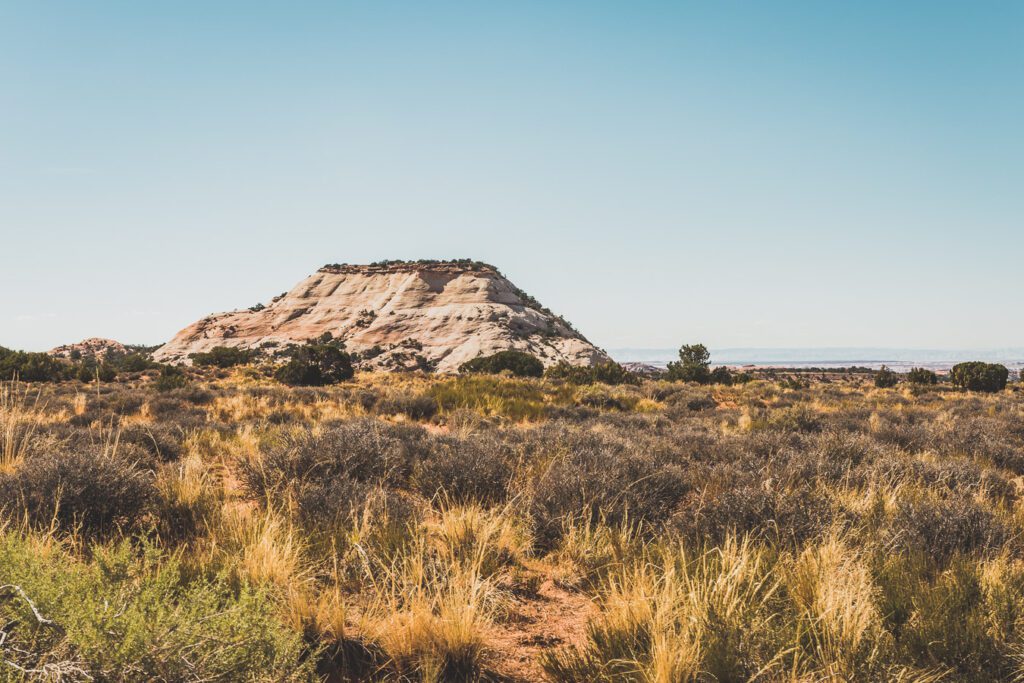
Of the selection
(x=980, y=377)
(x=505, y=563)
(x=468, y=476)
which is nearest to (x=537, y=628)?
(x=505, y=563)

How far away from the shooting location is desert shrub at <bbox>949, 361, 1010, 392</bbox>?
30.7 metres

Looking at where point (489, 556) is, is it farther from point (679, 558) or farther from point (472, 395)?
point (472, 395)

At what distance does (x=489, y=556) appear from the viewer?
13.8 ft

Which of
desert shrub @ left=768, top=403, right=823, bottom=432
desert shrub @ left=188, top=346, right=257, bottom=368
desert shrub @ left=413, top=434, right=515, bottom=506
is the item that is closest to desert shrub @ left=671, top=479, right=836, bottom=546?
desert shrub @ left=413, top=434, right=515, bottom=506

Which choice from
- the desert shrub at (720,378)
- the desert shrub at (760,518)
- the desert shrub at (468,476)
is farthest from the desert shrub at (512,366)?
the desert shrub at (760,518)

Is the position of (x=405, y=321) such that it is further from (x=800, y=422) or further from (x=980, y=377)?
(x=800, y=422)

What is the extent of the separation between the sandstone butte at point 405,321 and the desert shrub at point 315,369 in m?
20.5

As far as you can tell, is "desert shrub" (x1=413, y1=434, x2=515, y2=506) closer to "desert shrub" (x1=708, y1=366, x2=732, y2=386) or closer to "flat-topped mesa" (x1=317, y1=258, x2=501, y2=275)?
"desert shrub" (x1=708, y1=366, x2=732, y2=386)

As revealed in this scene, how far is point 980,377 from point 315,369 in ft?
124

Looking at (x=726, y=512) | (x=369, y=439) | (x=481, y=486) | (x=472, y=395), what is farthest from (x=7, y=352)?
(x=726, y=512)

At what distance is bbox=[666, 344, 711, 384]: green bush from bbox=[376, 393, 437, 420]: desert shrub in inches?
988

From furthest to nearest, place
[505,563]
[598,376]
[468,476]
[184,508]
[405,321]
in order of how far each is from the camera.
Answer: [405,321], [598,376], [468,476], [184,508], [505,563]

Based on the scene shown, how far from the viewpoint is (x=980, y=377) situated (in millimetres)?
30750

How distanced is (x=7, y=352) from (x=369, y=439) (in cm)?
3574
